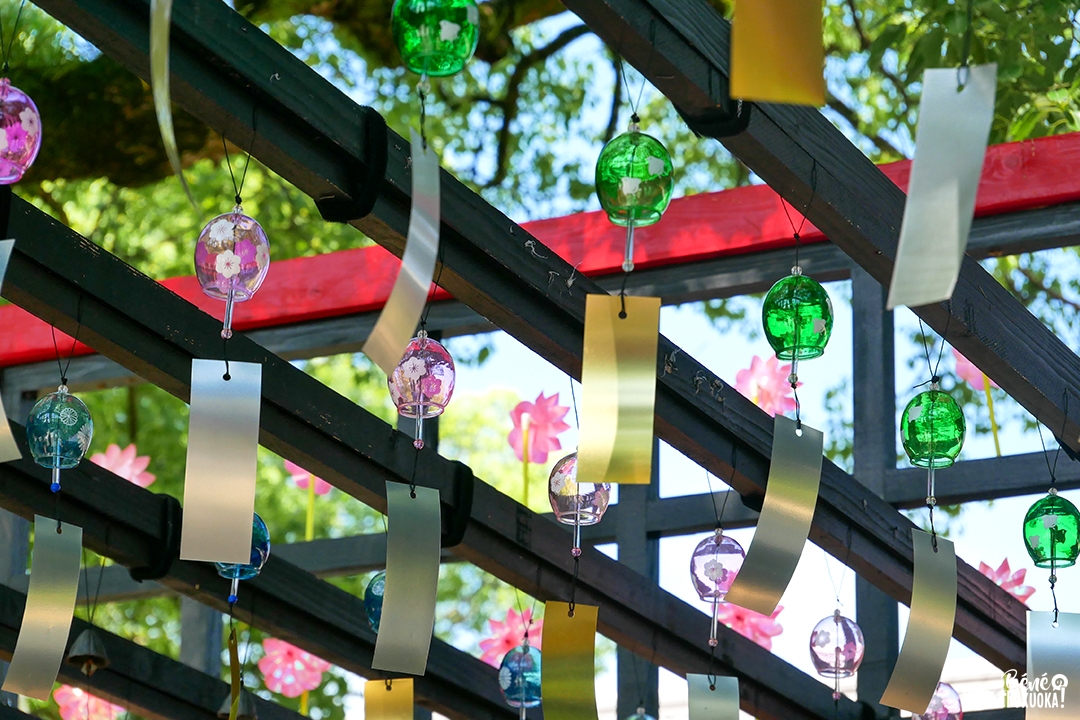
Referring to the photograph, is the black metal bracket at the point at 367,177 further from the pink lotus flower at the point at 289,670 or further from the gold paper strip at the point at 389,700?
the pink lotus flower at the point at 289,670

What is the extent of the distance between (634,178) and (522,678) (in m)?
1.46

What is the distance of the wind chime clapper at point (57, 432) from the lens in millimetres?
2566

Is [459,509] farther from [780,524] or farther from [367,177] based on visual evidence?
[367,177]

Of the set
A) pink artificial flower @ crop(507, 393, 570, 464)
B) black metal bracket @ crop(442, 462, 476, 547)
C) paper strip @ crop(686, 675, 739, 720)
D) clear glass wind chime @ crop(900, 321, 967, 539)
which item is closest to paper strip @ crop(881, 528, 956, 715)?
clear glass wind chime @ crop(900, 321, 967, 539)

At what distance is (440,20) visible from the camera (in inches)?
71.2

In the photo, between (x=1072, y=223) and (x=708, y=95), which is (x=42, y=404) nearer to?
(x=708, y=95)

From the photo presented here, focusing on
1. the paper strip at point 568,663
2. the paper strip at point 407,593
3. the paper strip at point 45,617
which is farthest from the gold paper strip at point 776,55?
the paper strip at point 45,617

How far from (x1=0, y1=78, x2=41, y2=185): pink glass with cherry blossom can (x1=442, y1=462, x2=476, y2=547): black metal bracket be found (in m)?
1.02

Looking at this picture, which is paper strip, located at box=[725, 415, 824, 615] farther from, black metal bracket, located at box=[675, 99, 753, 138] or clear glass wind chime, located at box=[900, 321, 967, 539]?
black metal bracket, located at box=[675, 99, 753, 138]

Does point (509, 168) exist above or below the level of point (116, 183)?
above

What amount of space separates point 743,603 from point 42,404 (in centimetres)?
111

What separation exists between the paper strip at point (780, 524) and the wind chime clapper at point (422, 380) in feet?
1.59

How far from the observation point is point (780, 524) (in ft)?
7.97

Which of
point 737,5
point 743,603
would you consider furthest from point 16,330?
point 737,5
